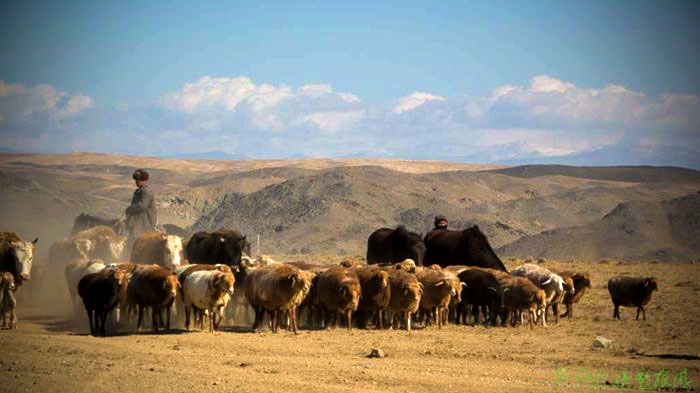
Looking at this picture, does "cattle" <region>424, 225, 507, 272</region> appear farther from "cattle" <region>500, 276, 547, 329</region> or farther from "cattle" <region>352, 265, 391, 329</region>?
"cattle" <region>352, 265, 391, 329</region>

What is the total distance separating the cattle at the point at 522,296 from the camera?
2170cm

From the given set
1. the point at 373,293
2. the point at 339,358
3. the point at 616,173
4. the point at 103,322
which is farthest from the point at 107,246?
the point at 616,173

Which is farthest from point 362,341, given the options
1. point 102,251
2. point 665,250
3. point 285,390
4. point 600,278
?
point 665,250

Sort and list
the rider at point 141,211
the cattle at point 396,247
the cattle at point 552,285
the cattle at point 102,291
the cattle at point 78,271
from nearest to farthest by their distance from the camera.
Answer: the cattle at point 102,291 < the cattle at point 78,271 < the cattle at point 552,285 < the rider at point 141,211 < the cattle at point 396,247

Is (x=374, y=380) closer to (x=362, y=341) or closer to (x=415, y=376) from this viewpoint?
(x=415, y=376)

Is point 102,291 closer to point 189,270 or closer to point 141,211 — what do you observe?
point 189,270

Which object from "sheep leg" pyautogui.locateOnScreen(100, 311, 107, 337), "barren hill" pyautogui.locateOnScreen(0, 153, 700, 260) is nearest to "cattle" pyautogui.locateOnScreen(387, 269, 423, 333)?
"sheep leg" pyautogui.locateOnScreen(100, 311, 107, 337)

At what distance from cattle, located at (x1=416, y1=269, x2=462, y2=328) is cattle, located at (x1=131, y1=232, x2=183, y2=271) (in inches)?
257

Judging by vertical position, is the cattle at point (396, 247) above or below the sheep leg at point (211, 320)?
above

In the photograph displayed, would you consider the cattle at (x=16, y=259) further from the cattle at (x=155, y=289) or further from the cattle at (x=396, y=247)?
the cattle at (x=396, y=247)

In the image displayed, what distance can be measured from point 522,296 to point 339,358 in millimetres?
7375

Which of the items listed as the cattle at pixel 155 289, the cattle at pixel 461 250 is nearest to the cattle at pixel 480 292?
the cattle at pixel 461 250

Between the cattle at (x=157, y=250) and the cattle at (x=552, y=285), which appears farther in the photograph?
the cattle at (x=157, y=250)

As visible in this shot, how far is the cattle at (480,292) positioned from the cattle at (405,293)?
208 centimetres
